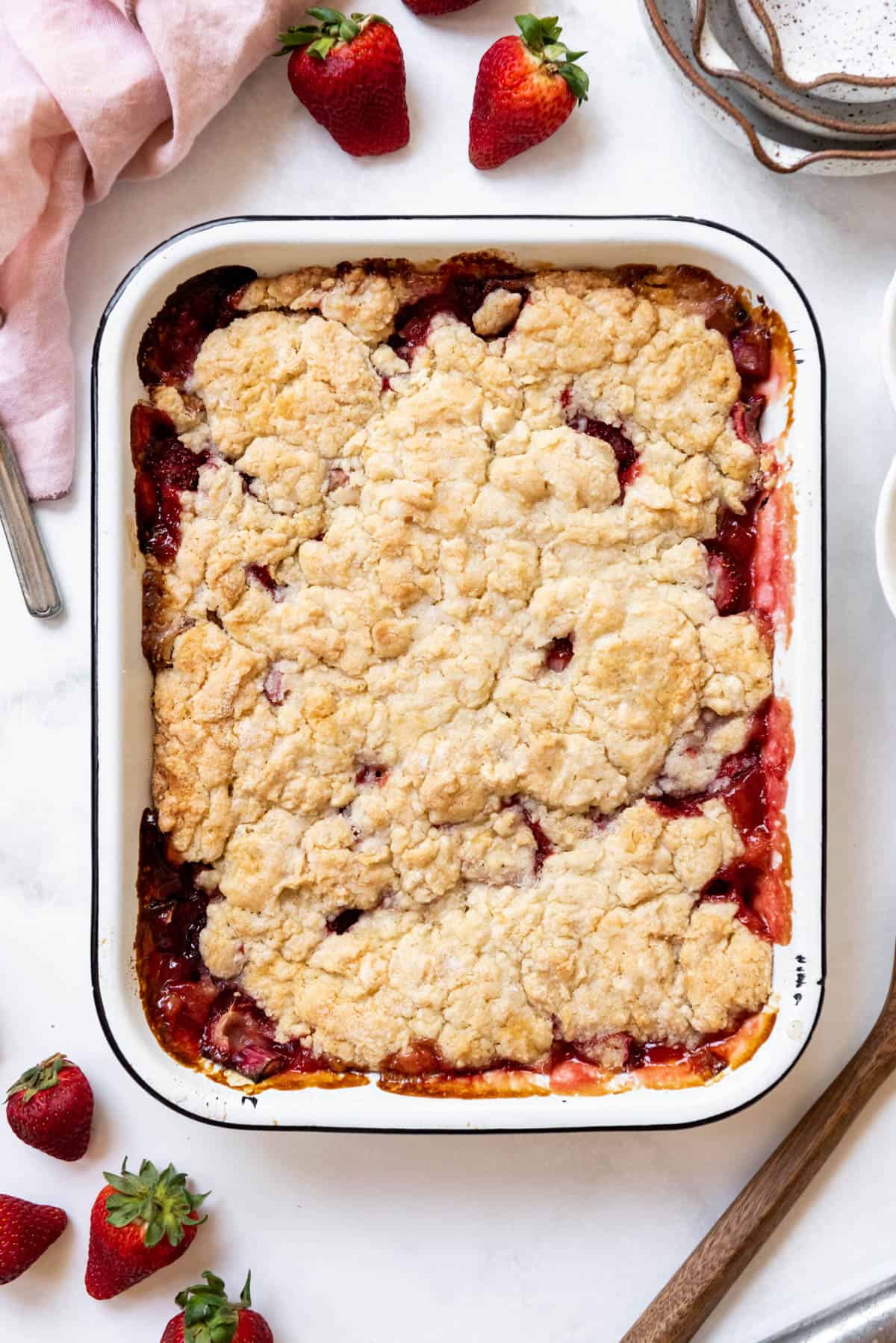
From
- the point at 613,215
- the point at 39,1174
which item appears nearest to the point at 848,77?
the point at 613,215

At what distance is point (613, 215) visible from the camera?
1549 mm

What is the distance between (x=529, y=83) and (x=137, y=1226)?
179 centimetres

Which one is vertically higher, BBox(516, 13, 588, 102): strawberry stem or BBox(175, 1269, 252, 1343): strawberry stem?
BBox(516, 13, 588, 102): strawberry stem

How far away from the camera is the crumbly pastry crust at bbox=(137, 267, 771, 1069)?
5.26ft

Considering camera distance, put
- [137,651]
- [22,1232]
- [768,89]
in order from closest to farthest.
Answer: [137,651]
[768,89]
[22,1232]

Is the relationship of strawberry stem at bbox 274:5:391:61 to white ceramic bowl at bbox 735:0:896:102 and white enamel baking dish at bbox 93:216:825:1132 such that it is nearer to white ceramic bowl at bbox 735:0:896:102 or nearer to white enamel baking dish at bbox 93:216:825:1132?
white enamel baking dish at bbox 93:216:825:1132

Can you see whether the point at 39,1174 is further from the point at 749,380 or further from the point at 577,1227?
the point at 749,380

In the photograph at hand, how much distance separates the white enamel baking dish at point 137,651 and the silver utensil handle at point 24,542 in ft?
0.98

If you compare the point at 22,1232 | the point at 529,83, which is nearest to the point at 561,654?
the point at 529,83

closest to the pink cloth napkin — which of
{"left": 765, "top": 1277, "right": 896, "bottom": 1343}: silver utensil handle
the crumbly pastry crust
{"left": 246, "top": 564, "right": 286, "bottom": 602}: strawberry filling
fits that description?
the crumbly pastry crust

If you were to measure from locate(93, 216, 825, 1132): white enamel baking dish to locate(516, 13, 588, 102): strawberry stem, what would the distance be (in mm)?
286

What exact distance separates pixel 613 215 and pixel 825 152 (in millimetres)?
363

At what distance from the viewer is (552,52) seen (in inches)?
66.1

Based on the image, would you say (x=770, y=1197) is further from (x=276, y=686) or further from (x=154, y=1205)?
(x=276, y=686)
